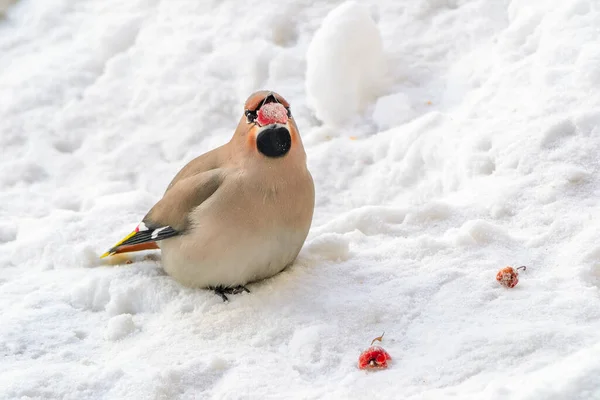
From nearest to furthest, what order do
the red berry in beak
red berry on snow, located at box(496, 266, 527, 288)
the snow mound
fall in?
red berry on snow, located at box(496, 266, 527, 288) < the red berry in beak < the snow mound

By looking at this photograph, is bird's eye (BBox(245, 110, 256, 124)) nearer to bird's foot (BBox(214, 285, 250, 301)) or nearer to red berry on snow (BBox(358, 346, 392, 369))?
bird's foot (BBox(214, 285, 250, 301))

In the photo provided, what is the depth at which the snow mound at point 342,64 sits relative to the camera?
14.3ft

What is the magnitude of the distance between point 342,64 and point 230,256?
6.13 feet

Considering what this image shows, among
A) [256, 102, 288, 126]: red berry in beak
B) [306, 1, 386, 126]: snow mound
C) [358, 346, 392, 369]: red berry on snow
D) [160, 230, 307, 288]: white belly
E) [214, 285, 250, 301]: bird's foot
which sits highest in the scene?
[306, 1, 386, 126]: snow mound

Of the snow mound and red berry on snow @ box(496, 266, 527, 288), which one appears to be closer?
red berry on snow @ box(496, 266, 527, 288)

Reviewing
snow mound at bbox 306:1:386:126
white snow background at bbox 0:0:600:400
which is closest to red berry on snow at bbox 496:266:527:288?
white snow background at bbox 0:0:600:400

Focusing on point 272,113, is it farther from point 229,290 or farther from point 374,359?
point 374,359

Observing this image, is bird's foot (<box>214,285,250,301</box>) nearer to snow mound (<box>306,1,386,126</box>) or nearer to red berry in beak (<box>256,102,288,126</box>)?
red berry in beak (<box>256,102,288,126</box>)

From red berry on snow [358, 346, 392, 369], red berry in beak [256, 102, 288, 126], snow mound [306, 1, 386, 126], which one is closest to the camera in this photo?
red berry on snow [358, 346, 392, 369]

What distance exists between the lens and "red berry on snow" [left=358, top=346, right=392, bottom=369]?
2.38 metres

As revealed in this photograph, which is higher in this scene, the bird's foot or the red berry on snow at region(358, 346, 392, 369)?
the bird's foot

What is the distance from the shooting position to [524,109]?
3.64 metres

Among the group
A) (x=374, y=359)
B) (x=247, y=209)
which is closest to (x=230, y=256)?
(x=247, y=209)

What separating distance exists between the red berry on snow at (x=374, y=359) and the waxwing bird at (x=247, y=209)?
608 millimetres
